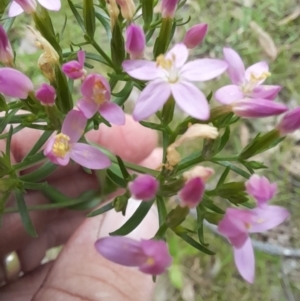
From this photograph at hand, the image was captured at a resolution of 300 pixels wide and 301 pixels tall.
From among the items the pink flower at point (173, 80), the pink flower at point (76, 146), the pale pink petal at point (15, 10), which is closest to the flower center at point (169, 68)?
the pink flower at point (173, 80)


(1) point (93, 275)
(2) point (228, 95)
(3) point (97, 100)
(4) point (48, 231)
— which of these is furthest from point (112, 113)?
(4) point (48, 231)

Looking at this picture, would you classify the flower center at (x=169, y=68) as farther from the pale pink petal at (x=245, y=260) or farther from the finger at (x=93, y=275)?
the finger at (x=93, y=275)

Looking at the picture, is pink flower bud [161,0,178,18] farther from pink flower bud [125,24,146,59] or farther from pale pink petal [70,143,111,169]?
pale pink petal [70,143,111,169]

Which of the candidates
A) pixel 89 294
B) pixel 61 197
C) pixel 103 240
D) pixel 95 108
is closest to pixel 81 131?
pixel 95 108

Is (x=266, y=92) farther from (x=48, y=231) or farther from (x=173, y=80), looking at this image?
(x=48, y=231)

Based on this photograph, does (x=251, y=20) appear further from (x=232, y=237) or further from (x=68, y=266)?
(x=232, y=237)

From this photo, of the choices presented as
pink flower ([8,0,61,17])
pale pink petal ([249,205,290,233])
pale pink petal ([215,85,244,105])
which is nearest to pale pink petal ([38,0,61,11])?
pink flower ([8,0,61,17])
